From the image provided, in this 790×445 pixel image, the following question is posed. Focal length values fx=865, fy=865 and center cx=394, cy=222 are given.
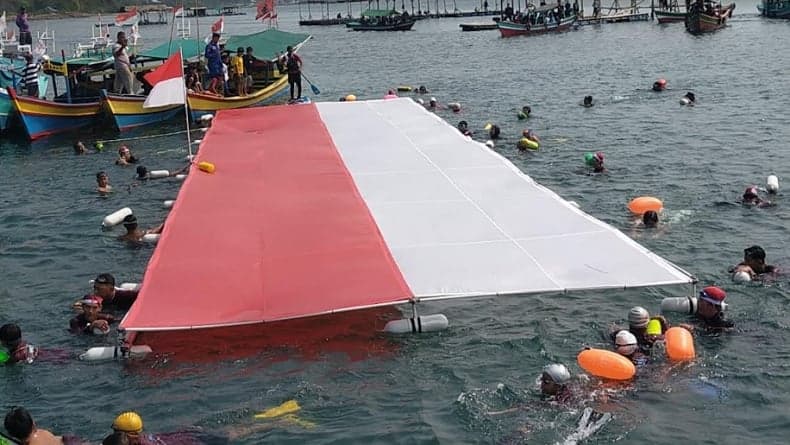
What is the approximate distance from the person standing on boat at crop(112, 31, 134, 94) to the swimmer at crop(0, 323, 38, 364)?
22700 mm

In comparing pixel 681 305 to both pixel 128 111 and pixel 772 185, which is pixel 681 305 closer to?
pixel 772 185

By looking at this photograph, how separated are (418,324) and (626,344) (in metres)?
3.36

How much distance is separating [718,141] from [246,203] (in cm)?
1850

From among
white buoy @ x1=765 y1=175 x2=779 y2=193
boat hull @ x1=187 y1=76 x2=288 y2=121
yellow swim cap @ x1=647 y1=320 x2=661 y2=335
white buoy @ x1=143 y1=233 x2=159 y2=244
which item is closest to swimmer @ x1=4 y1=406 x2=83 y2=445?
yellow swim cap @ x1=647 y1=320 x2=661 y2=335

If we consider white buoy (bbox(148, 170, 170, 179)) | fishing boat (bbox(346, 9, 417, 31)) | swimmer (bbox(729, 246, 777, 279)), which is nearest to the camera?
swimmer (bbox(729, 246, 777, 279))

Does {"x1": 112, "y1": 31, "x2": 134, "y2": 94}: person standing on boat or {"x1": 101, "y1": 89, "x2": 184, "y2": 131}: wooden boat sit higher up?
{"x1": 112, "y1": 31, "x2": 134, "y2": 94}: person standing on boat

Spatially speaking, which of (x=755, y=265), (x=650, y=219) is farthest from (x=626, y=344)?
(x=650, y=219)

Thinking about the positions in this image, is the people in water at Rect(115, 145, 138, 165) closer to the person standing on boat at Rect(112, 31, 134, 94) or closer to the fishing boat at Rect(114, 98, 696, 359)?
the person standing on boat at Rect(112, 31, 134, 94)

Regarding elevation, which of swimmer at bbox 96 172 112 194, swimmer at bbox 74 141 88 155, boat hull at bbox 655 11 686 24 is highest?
boat hull at bbox 655 11 686 24

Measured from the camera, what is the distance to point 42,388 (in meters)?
13.7

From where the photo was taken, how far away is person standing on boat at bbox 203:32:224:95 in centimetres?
3650

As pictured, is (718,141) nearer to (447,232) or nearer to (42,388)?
(447,232)

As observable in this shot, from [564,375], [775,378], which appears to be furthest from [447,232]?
[775,378]

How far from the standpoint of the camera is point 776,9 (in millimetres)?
90688
